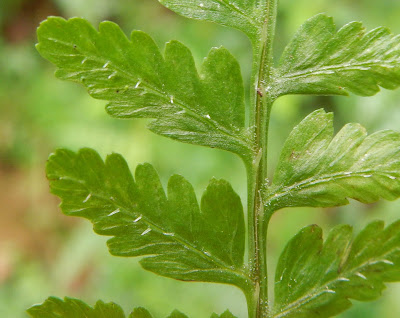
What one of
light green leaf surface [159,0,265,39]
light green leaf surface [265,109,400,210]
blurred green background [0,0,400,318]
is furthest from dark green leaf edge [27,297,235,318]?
blurred green background [0,0,400,318]

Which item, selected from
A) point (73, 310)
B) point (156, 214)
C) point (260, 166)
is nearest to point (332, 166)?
point (260, 166)

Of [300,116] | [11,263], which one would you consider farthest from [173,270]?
[11,263]

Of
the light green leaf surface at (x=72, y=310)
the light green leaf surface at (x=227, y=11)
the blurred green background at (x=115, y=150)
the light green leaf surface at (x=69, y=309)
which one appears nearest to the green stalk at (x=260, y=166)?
the light green leaf surface at (x=227, y=11)

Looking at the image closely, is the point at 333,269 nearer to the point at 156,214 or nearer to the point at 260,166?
the point at 260,166

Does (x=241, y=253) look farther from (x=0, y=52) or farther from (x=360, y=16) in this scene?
(x=0, y=52)

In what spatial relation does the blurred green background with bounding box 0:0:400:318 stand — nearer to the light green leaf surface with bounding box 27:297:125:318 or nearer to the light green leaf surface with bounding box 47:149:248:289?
the light green leaf surface with bounding box 47:149:248:289

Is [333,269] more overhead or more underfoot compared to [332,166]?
more underfoot

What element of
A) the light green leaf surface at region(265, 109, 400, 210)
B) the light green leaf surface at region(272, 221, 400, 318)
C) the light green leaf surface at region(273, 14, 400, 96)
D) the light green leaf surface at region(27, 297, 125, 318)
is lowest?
the light green leaf surface at region(27, 297, 125, 318)
